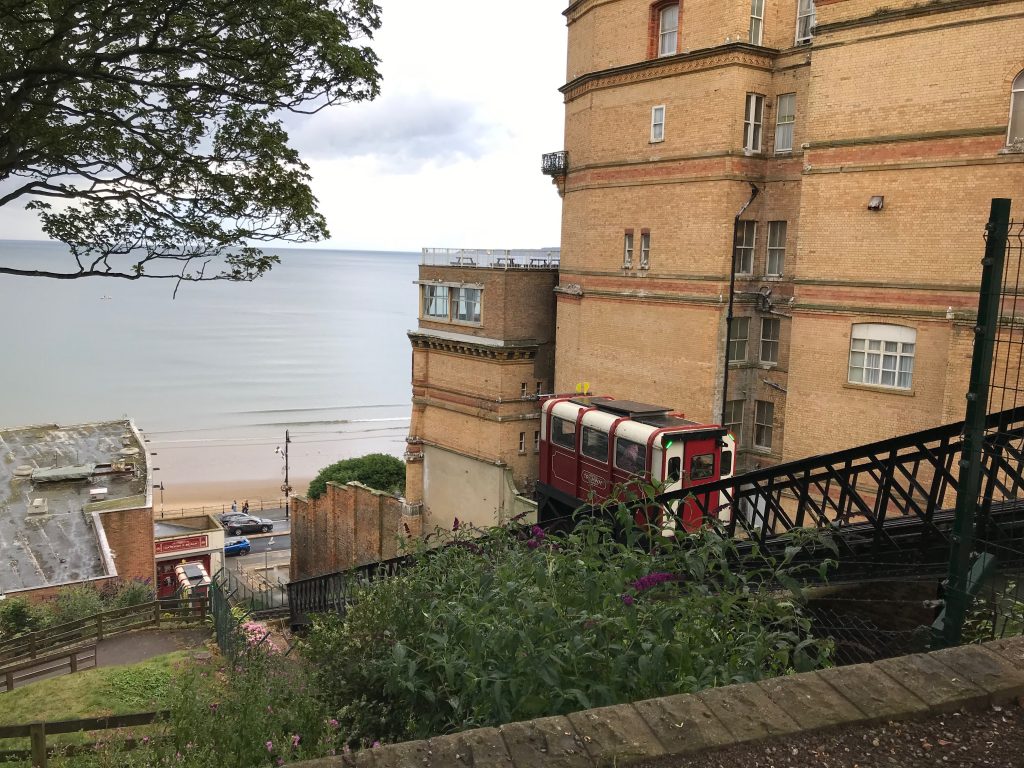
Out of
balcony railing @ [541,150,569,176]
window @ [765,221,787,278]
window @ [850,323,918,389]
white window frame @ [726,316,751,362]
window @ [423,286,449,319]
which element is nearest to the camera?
window @ [850,323,918,389]

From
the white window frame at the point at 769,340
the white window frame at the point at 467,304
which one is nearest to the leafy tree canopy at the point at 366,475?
the white window frame at the point at 467,304

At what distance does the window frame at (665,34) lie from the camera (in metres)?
26.4

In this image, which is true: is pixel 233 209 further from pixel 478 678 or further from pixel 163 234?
pixel 478 678

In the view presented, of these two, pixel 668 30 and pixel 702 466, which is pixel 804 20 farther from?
pixel 702 466

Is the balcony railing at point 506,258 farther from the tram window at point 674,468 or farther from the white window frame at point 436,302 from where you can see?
the tram window at point 674,468

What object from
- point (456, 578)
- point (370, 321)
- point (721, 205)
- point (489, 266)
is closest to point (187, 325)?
point (370, 321)

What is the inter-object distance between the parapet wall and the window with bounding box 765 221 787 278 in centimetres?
1915

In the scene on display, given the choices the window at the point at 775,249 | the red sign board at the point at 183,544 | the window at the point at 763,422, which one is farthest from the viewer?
the red sign board at the point at 183,544

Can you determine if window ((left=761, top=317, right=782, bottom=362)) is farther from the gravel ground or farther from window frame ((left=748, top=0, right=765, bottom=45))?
the gravel ground

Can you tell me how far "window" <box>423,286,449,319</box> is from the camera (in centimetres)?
3603

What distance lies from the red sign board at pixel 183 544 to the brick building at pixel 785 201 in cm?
1791

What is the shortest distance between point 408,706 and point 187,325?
167m

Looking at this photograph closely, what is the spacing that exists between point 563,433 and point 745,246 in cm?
952

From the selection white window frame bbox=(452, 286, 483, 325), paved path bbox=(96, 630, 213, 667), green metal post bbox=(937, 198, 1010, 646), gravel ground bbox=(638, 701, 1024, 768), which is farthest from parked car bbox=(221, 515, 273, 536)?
gravel ground bbox=(638, 701, 1024, 768)
